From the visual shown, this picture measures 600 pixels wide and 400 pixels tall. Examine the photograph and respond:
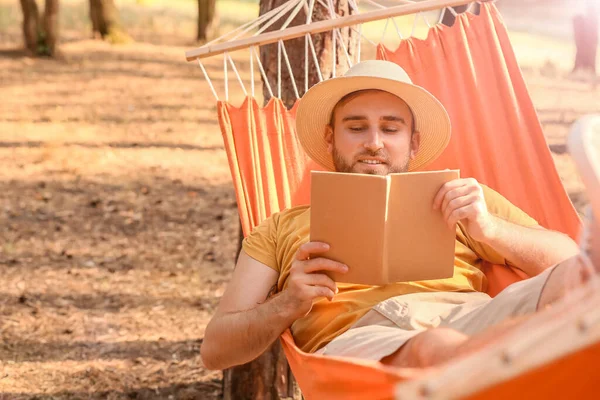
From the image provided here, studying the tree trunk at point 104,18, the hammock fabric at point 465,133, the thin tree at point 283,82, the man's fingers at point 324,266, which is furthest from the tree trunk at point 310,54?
the tree trunk at point 104,18

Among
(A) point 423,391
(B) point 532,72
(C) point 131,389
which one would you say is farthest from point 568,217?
(B) point 532,72

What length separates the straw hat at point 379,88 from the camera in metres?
2.15

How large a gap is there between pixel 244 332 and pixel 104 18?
9138 millimetres

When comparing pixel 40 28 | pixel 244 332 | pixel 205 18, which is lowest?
pixel 244 332

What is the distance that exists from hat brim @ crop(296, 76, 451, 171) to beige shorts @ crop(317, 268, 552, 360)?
0.49 metres

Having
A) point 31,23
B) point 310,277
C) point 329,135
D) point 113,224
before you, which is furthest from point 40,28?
point 310,277

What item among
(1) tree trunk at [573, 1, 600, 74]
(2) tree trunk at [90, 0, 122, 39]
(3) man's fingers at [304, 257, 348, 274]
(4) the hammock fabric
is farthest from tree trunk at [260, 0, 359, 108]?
(2) tree trunk at [90, 0, 122, 39]

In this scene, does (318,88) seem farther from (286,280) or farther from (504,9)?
(504,9)

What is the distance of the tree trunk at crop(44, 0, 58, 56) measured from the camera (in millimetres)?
9184

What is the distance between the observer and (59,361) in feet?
10.7

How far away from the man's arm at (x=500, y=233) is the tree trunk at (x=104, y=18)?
29.7 feet

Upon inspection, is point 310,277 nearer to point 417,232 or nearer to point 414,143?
point 417,232

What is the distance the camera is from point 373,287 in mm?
2029

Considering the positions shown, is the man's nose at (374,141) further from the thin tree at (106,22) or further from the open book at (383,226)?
the thin tree at (106,22)
